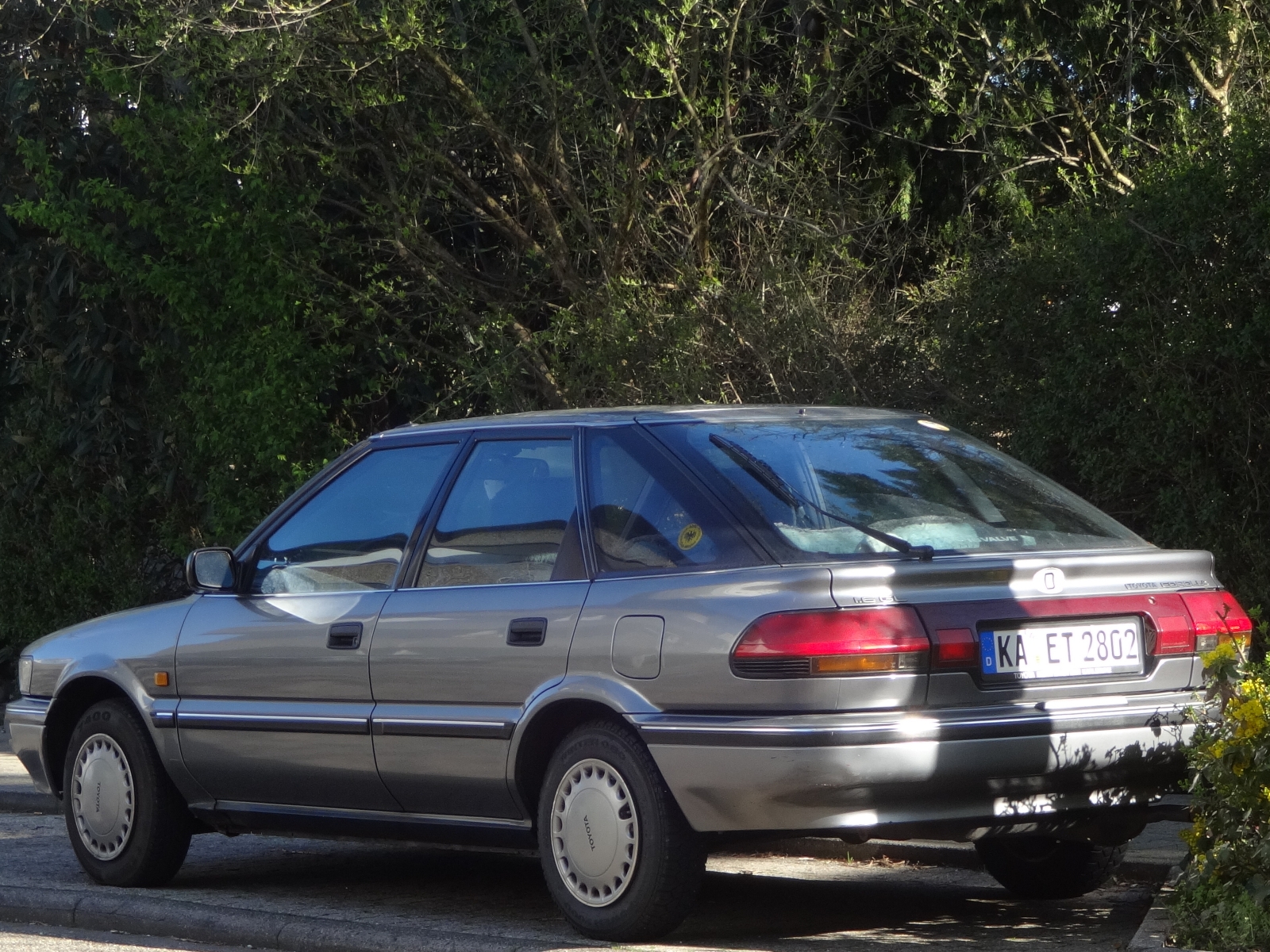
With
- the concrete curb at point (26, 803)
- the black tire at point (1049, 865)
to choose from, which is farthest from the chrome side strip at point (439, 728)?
the concrete curb at point (26, 803)

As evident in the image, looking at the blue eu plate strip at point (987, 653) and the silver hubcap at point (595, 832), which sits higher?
the blue eu plate strip at point (987, 653)

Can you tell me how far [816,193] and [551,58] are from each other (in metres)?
2.01

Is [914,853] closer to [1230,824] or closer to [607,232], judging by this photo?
[1230,824]

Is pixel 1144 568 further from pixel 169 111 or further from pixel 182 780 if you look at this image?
pixel 169 111

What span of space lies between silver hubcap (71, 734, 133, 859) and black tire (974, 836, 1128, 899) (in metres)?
3.29

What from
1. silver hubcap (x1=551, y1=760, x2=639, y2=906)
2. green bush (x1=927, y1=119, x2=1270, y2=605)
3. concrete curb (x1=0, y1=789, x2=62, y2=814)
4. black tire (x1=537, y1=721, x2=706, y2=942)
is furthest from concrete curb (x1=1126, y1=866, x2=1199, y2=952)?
concrete curb (x1=0, y1=789, x2=62, y2=814)

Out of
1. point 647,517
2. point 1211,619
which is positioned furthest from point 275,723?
point 1211,619

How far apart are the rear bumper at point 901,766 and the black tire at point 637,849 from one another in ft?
0.29

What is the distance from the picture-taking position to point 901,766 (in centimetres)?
520

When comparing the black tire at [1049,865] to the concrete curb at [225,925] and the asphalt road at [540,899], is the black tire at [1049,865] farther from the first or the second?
the concrete curb at [225,925]

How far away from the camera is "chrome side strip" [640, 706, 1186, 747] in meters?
5.17

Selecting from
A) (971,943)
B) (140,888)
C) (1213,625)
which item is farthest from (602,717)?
(140,888)

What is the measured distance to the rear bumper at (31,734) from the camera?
7.60 meters

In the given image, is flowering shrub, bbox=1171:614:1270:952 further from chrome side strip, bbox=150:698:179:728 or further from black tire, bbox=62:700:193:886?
black tire, bbox=62:700:193:886
